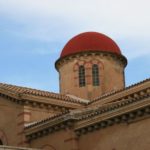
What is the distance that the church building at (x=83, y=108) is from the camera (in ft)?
68.8

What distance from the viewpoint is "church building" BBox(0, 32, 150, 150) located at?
21.0m

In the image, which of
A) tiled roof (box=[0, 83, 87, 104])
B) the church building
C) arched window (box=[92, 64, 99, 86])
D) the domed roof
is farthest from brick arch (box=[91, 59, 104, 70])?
tiled roof (box=[0, 83, 87, 104])

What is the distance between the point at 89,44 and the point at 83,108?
20.1ft

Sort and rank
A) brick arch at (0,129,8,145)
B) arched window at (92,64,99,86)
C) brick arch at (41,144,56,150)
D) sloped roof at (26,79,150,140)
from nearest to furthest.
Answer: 1. sloped roof at (26,79,150,140)
2. brick arch at (41,144,56,150)
3. brick arch at (0,129,8,145)
4. arched window at (92,64,99,86)

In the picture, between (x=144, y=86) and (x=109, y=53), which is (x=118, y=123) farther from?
(x=109, y=53)

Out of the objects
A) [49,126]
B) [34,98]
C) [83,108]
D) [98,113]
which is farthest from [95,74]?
[98,113]

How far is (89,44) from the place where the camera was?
106ft

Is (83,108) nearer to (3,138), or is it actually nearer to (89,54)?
(3,138)

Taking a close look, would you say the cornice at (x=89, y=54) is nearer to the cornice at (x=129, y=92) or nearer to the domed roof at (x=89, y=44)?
the domed roof at (x=89, y=44)

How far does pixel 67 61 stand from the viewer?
108ft

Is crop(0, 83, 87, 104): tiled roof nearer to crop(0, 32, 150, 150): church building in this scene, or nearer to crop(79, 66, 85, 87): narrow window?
crop(0, 32, 150, 150): church building

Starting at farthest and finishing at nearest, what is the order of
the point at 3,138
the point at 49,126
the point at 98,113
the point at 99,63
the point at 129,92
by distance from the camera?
the point at 99,63
the point at 3,138
the point at 129,92
the point at 49,126
the point at 98,113

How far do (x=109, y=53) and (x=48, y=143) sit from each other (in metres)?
9.51

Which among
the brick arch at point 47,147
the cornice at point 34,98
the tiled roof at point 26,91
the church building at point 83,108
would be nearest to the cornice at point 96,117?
the church building at point 83,108
